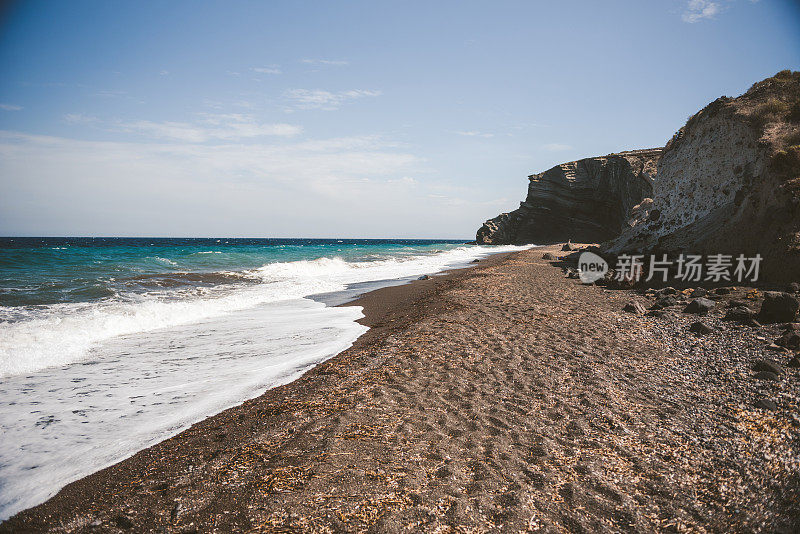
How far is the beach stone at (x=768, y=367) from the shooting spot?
18.8ft

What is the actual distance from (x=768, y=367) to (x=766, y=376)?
318mm

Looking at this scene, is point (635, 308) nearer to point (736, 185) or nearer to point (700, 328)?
point (700, 328)

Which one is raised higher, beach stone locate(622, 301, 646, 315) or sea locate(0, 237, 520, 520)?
beach stone locate(622, 301, 646, 315)

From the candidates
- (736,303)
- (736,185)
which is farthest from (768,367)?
(736,185)

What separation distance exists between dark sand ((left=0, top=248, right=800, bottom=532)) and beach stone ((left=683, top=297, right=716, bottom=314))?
9.12 feet

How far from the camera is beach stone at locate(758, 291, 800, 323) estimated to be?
A: 772 centimetres

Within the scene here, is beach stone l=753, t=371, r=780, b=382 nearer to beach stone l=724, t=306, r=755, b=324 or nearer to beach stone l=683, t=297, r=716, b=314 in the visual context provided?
beach stone l=724, t=306, r=755, b=324

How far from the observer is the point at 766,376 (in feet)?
18.3

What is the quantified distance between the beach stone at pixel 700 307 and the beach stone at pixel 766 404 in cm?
546

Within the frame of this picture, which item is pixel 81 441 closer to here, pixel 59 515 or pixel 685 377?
pixel 59 515

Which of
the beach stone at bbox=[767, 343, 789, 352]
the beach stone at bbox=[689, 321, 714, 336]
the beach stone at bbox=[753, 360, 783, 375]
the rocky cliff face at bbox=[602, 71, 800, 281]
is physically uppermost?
the rocky cliff face at bbox=[602, 71, 800, 281]

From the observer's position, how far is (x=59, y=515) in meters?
3.33

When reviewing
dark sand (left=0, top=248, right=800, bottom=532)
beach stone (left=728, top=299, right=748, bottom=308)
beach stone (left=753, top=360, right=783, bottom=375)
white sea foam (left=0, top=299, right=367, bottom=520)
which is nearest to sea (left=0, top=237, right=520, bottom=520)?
white sea foam (left=0, top=299, right=367, bottom=520)

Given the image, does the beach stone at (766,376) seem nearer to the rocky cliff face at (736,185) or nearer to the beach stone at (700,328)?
the beach stone at (700,328)
